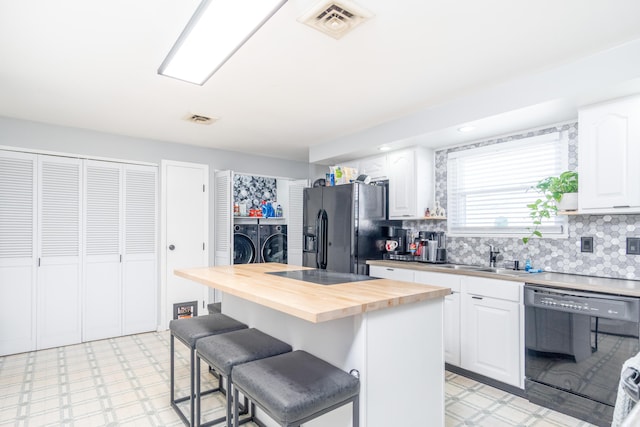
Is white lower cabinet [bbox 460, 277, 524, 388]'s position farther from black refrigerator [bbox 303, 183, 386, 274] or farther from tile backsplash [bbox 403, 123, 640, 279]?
black refrigerator [bbox 303, 183, 386, 274]

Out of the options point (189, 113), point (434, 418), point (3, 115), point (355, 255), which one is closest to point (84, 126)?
point (3, 115)

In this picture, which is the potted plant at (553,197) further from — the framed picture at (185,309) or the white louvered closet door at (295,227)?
the framed picture at (185,309)

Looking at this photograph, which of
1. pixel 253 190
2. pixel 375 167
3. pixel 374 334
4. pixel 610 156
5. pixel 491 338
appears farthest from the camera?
pixel 253 190

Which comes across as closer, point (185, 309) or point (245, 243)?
point (185, 309)

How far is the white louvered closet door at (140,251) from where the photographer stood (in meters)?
4.23

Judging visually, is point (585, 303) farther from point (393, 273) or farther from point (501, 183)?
point (393, 273)

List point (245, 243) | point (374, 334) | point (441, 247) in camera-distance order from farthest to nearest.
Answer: point (245, 243), point (441, 247), point (374, 334)

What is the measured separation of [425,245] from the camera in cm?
388

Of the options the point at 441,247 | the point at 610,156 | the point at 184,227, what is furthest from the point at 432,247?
the point at 184,227

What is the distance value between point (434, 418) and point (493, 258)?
187 cm

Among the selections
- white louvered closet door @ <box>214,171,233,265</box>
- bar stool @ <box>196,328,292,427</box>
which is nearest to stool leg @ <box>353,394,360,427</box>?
bar stool @ <box>196,328,292,427</box>

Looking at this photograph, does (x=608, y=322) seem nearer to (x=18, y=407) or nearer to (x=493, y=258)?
(x=493, y=258)

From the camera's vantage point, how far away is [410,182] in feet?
12.7

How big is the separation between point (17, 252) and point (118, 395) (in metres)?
A: 2.10
